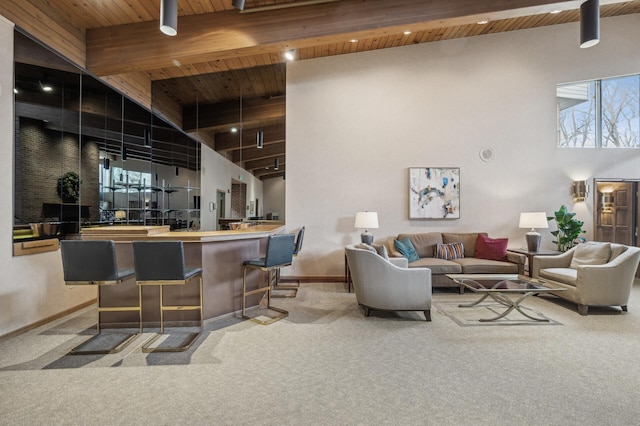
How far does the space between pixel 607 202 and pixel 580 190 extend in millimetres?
851

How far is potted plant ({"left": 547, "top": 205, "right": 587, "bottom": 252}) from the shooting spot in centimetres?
543

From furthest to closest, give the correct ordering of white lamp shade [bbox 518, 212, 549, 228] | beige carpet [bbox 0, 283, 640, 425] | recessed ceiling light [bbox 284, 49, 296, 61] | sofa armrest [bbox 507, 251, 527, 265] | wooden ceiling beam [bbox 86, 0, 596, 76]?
recessed ceiling light [bbox 284, 49, 296, 61], white lamp shade [bbox 518, 212, 549, 228], sofa armrest [bbox 507, 251, 527, 265], wooden ceiling beam [bbox 86, 0, 596, 76], beige carpet [bbox 0, 283, 640, 425]

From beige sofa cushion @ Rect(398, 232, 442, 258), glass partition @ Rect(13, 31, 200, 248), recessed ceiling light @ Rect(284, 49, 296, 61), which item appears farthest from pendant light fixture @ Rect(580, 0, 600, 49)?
glass partition @ Rect(13, 31, 200, 248)

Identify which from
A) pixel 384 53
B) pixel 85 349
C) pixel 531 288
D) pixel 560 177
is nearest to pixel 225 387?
pixel 85 349

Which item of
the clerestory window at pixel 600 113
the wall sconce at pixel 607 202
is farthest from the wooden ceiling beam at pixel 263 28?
the wall sconce at pixel 607 202

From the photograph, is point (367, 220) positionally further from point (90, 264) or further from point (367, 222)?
point (90, 264)

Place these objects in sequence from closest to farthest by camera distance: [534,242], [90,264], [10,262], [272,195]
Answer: [90,264], [10,262], [534,242], [272,195]

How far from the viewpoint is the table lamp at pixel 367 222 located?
5.38 m

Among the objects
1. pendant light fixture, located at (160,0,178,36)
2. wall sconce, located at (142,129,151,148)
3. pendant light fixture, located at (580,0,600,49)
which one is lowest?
wall sconce, located at (142,129,151,148)

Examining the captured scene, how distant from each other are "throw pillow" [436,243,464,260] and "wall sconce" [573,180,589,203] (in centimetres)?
246

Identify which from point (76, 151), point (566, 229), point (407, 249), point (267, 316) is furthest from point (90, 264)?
point (566, 229)

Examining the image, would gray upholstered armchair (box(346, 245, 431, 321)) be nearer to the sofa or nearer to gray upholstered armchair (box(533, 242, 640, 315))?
the sofa

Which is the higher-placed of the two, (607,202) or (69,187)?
(69,187)

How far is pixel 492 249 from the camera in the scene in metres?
5.35
